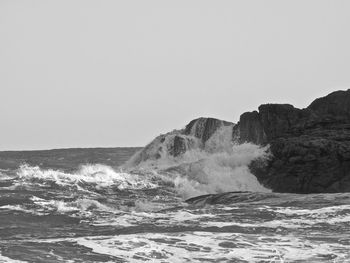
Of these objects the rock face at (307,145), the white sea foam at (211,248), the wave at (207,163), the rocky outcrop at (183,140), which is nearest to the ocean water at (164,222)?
the white sea foam at (211,248)

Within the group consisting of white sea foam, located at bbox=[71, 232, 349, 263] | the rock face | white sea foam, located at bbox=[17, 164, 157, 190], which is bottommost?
white sea foam, located at bbox=[71, 232, 349, 263]

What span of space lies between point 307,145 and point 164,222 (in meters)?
13.2

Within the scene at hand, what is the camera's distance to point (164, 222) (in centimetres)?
1967

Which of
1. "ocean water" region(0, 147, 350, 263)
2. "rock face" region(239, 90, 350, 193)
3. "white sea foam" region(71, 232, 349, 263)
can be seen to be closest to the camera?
"white sea foam" region(71, 232, 349, 263)

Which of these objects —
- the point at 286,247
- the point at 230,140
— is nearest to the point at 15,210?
the point at 286,247

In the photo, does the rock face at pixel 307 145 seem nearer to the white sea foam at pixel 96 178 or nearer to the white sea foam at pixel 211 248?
the white sea foam at pixel 96 178

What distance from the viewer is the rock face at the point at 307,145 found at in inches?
1162

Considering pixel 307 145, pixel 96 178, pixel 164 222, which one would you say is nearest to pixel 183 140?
pixel 96 178

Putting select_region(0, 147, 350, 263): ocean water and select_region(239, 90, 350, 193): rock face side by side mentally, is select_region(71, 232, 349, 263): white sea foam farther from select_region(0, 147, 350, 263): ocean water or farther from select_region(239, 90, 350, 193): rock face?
select_region(239, 90, 350, 193): rock face

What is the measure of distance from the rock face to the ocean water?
64.3 inches

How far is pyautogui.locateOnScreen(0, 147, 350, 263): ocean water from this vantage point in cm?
1481

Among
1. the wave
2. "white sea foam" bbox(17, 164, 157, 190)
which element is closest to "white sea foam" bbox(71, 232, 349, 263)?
the wave

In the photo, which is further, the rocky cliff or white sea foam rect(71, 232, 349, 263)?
the rocky cliff

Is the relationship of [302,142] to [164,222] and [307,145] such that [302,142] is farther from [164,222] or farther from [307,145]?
[164,222]
